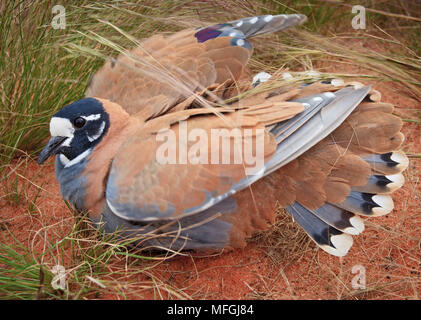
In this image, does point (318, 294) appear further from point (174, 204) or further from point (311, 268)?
point (174, 204)

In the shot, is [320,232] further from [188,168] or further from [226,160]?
[188,168]

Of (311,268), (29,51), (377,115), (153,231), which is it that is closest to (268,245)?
(311,268)

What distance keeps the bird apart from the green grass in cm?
18

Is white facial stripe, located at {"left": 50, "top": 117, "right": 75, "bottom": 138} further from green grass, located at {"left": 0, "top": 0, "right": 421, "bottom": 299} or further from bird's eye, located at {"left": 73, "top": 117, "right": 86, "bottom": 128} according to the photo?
green grass, located at {"left": 0, "top": 0, "right": 421, "bottom": 299}

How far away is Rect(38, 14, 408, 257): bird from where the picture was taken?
2422mm

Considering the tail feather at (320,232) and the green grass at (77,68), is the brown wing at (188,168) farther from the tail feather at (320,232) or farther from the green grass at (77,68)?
the tail feather at (320,232)

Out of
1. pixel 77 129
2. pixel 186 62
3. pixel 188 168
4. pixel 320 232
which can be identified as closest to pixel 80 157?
pixel 77 129

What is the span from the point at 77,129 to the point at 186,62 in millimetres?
788

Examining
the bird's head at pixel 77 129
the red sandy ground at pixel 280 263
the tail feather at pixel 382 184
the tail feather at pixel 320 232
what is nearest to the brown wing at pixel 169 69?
the bird's head at pixel 77 129

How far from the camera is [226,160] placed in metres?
2.42

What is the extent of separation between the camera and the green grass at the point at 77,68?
2479 mm

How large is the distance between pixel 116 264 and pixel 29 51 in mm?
1523

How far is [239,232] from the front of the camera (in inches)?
105

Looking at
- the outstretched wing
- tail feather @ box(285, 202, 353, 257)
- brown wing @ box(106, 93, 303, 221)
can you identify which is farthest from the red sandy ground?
the outstretched wing
